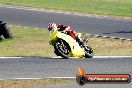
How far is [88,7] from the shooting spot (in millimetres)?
39125

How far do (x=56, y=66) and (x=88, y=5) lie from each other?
21.7 m

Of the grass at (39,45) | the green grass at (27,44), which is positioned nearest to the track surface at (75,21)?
the grass at (39,45)

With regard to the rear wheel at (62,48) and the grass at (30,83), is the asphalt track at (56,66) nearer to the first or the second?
the rear wheel at (62,48)

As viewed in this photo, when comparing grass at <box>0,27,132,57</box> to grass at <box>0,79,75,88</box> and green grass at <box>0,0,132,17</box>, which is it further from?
green grass at <box>0,0,132,17</box>

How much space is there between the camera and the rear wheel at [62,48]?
20.4 metres

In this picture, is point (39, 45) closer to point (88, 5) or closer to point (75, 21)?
point (75, 21)

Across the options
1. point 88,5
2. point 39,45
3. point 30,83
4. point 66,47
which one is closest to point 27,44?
point 39,45

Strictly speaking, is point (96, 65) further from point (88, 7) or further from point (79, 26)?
point (88, 7)

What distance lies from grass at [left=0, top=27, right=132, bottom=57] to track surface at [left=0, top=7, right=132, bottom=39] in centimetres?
211

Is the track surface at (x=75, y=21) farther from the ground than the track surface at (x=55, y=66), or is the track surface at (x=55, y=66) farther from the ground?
the track surface at (x=55, y=66)

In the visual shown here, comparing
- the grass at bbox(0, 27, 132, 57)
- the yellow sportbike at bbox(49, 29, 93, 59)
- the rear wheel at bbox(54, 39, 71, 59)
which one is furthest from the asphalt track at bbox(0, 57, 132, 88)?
the grass at bbox(0, 27, 132, 57)

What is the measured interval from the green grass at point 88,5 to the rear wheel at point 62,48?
16.4 metres

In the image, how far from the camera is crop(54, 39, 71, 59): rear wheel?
20.4 m

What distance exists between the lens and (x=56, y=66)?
18.8m
